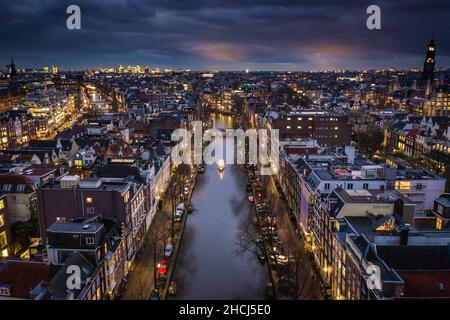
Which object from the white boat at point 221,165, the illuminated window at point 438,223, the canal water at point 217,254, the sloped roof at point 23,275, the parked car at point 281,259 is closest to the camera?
the sloped roof at point 23,275

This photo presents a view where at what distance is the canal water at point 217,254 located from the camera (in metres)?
20.5

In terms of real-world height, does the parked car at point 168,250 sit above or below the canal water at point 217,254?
above

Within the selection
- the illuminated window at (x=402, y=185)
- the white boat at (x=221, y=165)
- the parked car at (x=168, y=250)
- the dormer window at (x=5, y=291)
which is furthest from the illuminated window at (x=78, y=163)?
the illuminated window at (x=402, y=185)

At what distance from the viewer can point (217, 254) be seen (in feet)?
80.1

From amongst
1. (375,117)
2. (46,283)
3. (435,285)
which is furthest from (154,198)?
(375,117)

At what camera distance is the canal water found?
67.3 ft

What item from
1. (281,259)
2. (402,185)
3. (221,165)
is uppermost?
(402,185)

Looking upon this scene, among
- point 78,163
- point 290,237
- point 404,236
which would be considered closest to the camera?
point 404,236

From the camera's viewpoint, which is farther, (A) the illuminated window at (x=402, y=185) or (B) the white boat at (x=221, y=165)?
(B) the white boat at (x=221, y=165)

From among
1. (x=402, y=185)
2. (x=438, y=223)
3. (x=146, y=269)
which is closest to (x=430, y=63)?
(x=402, y=185)

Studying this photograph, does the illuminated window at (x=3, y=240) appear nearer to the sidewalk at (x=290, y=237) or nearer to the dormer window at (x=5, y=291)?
the dormer window at (x=5, y=291)

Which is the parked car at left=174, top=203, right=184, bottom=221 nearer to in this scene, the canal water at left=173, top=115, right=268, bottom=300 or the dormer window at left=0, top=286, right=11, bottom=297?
the canal water at left=173, top=115, right=268, bottom=300

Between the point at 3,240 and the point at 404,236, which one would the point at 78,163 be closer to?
the point at 3,240

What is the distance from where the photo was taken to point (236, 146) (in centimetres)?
5641
